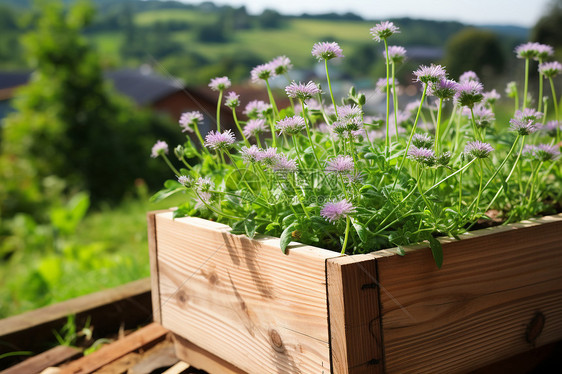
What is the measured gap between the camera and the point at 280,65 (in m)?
1.04

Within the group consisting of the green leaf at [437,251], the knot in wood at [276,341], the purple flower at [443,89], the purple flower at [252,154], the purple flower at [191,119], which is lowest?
the knot in wood at [276,341]

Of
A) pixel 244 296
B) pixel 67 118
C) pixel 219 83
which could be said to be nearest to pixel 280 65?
pixel 219 83

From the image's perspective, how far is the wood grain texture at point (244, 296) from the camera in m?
0.84

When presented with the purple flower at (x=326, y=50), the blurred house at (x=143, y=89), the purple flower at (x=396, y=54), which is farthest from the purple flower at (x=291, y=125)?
the blurred house at (x=143, y=89)

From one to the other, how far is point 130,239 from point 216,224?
3.16m

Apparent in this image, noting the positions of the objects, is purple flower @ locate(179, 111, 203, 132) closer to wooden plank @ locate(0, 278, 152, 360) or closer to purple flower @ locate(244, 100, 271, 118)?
purple flower @ locate(244, 100, 271, 118)

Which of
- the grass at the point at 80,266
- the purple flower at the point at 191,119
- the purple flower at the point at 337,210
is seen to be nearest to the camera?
the purple flower at the point at 337,210

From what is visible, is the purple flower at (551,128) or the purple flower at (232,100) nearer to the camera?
the purple flower at (232,100)

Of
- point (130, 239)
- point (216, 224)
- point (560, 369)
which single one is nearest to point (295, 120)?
point (216, 224)

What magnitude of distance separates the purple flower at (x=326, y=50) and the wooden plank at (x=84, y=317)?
3.59 feet

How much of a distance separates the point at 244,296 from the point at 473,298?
0.43m

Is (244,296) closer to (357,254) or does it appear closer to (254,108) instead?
(357,254)

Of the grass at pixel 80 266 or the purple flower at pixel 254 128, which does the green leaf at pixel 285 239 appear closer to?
the purple flower at pixel 254 128

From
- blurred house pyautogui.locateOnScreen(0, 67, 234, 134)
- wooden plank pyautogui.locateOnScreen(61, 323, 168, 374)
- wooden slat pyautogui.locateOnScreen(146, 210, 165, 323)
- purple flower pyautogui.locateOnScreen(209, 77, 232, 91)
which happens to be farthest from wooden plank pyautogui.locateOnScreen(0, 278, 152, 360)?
blurred house pyautogui.locateOnScreen(0, 67, 234, 134)
